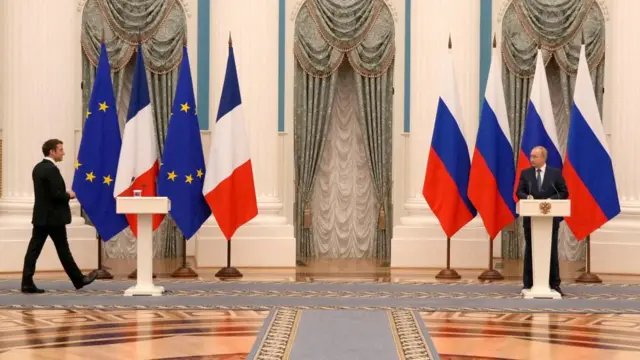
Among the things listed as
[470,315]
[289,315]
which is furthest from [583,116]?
[289,315]

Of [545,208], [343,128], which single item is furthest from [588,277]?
[343,128]

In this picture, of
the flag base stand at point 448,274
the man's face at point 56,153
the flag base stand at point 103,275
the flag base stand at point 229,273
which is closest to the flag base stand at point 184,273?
the flag base stand at point 229,273

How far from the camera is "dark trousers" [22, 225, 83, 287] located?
9.70 m

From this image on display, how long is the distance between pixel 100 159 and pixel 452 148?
3775 millimetres

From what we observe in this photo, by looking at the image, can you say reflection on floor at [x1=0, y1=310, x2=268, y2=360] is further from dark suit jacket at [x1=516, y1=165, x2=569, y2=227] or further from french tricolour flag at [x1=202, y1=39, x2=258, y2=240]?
french tricolour flag at [x1=202, y1=39, x2=258, y2=240]

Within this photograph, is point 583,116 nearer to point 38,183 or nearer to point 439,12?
point 439,12

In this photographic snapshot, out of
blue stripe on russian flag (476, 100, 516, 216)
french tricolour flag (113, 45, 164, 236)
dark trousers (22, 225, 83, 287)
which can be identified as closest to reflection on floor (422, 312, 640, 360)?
blue stripe on russian flag (476, 100, 516, 216)

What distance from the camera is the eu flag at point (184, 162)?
11.3 metres

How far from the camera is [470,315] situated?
329 inches

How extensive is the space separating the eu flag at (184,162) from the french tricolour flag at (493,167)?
294 cm

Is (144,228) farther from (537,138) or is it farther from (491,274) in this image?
(537,138)

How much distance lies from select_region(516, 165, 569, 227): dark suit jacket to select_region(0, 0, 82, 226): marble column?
5348mm

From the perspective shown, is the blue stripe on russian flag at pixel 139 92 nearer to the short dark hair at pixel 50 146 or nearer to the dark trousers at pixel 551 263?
the short dark hair at pixel 50 146

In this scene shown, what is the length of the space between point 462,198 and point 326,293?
262cm
